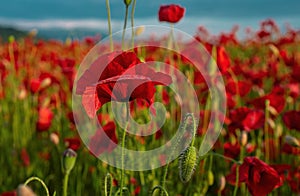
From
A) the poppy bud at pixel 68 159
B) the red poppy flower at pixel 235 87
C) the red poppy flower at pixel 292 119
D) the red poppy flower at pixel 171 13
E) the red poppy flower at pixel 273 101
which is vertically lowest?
the poppy bud at pixel 68 159

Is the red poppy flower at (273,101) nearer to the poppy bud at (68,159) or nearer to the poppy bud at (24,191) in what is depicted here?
the poppy bud at (68,159)

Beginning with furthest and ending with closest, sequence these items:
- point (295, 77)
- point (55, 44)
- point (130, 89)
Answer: point (55, 44)
point (295, 77)
point (130, 89)

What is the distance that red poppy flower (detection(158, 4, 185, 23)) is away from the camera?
1.25m

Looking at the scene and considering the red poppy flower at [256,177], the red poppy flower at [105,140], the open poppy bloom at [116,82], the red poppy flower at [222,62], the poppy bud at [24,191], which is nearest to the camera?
the poppy bud at [24,191]

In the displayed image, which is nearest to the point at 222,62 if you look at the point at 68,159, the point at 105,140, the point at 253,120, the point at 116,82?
the point at 253,120

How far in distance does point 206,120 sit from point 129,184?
58 centimetres

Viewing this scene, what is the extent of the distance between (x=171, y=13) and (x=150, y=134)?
0.34 m

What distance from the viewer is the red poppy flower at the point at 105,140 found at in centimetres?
107

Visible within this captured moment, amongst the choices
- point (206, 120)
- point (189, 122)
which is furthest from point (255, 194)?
point (206, 120)

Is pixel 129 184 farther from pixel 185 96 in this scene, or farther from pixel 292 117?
pixel 185 96

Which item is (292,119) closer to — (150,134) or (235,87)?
(235,87)

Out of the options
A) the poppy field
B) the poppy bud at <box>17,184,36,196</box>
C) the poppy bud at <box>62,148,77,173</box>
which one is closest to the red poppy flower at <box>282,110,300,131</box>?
the poppy field

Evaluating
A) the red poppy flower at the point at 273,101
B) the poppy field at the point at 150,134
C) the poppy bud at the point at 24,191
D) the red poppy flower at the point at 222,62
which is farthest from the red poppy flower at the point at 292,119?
the poppy bud at the point at 24,191

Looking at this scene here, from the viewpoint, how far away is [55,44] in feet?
19.2
